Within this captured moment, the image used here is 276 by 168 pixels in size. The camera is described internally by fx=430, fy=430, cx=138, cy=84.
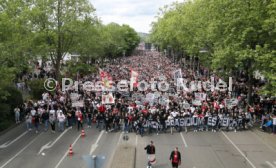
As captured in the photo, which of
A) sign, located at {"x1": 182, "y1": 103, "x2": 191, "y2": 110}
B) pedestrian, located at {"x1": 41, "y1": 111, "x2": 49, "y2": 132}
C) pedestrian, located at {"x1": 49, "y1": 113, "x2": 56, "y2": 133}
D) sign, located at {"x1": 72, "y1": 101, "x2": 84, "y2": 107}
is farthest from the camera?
sign, located at {"x1": 182, "y1": 103, "x2": 191, "y2": 110}

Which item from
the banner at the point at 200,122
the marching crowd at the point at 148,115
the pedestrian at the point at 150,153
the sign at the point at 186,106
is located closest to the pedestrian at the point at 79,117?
the marching crowd at the point at 148,115

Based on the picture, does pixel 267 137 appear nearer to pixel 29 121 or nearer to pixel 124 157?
pixel 124 157

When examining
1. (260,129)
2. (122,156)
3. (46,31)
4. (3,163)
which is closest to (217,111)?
Answer: (260,129)

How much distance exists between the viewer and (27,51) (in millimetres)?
36594

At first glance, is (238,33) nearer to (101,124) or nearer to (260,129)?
(260,129)

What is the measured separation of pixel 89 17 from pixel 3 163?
26.9m

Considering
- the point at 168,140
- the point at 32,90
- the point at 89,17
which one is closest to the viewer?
the point at 168,140

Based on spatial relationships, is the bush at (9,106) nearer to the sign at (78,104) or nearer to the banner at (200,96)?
the sign at (78,104)

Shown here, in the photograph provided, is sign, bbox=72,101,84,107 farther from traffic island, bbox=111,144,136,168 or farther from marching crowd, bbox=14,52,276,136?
traffic island, bbox=111,144,136,168

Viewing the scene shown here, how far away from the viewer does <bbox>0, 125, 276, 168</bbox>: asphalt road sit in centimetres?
2120

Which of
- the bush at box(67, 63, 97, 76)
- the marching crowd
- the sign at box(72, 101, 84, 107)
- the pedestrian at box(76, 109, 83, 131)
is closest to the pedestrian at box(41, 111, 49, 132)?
the marching crowd

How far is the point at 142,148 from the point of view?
23906 mm

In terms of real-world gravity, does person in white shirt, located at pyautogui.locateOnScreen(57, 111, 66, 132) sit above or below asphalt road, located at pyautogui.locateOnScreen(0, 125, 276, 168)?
above

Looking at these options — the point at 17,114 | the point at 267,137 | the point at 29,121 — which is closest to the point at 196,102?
the point at 267,137
